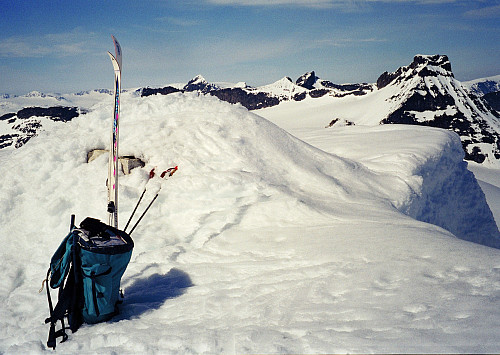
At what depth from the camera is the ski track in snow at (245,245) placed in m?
3.10

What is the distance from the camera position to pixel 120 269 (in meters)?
3.93

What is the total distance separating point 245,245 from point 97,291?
225cm

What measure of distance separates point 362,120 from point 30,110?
168463 mm

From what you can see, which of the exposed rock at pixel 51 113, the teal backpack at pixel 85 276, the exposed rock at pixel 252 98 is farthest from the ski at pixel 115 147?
the exposed rock at pixel 51 113

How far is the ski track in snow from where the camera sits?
3.10 m

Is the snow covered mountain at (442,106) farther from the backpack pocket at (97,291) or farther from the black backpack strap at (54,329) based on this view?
the black backpack strap at (54,329)

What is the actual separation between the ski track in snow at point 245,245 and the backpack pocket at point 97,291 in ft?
0.51

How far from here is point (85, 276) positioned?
12.4 ft

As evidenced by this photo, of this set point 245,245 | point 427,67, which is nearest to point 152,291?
point 245,245

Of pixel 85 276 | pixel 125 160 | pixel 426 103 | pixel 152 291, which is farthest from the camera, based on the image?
pixel 426 103

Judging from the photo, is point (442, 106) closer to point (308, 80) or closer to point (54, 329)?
point (308, 80)

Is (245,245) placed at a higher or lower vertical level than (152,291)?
higher

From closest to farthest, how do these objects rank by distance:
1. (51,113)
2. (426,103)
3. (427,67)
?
(426,103) → (427,67) → (51,113)

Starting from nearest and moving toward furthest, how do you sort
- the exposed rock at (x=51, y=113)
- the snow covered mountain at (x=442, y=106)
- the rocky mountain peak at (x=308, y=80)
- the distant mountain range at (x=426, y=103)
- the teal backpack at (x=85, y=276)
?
the teal backpack at (x=85, y=276), the snow covered mountain at (x=442, y=106), the distant mountain range at (x=426, y=103), the exposed rock at (x=51, y=113), the rocky mountain peak at (x=308, y=80)
